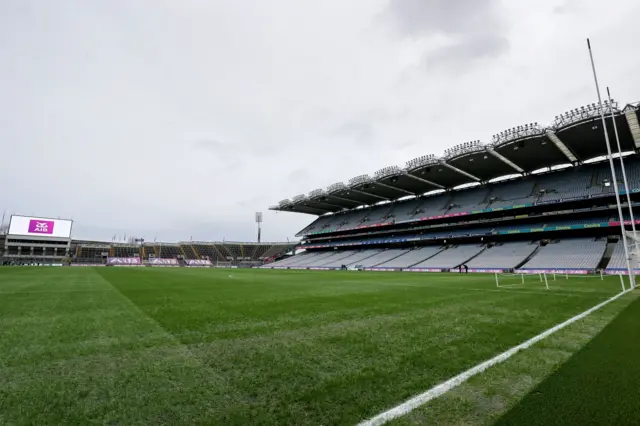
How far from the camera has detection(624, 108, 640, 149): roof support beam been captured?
24870 mm

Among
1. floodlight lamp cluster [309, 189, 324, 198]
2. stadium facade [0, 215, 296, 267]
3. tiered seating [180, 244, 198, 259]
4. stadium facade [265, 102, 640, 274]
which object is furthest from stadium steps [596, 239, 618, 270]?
tiered seating [180, 244, 198, 259]

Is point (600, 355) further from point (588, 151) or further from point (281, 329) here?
point (588, 151)

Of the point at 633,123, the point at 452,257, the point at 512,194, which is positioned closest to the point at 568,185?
the point at 512,194

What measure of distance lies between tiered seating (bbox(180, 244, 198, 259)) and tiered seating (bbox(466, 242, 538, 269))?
2825 inches

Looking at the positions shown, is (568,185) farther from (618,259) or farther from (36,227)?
(36,227)

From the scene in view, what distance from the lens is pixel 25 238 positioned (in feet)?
214

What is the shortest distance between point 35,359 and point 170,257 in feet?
284

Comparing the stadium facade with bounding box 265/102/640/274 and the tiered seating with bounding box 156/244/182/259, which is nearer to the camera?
the stadium facade with bounding box 265/102/640/274

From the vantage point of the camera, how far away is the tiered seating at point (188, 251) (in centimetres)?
8402

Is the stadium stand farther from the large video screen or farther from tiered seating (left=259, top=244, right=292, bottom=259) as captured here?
the large video screen

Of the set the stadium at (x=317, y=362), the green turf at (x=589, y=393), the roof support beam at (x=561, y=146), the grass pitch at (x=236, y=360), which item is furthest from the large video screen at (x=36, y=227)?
the roof support beam at (x=561, y=146)

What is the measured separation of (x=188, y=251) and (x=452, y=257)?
235 feet

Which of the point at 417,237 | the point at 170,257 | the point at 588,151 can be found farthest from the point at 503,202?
the point at 170,257

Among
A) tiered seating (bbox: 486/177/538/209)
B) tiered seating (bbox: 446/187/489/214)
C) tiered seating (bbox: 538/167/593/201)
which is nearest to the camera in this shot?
tiered seating (bbox: 538/167/593/201)
